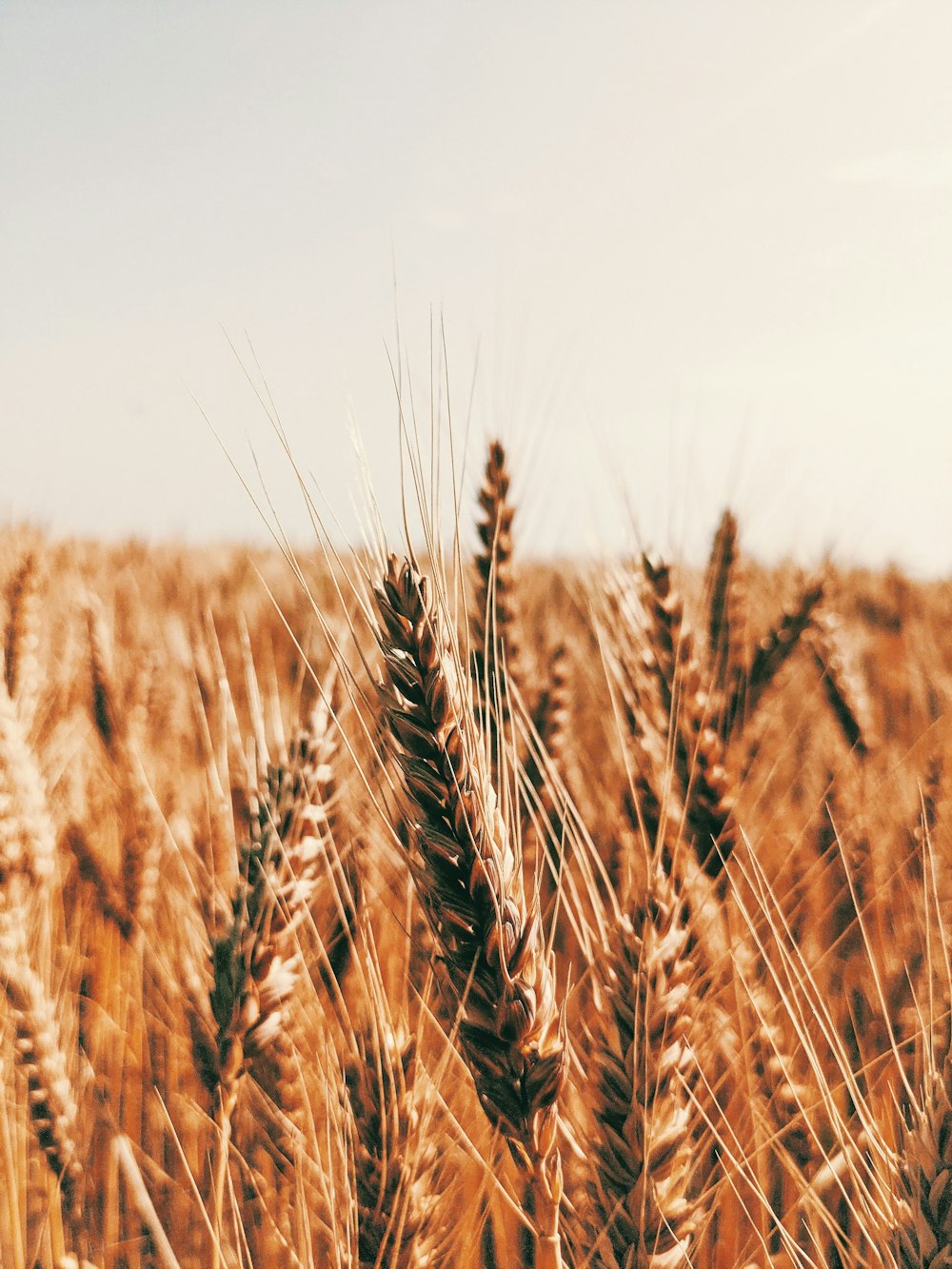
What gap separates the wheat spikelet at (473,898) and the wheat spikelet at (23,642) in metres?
1.27

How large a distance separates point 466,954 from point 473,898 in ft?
0.22

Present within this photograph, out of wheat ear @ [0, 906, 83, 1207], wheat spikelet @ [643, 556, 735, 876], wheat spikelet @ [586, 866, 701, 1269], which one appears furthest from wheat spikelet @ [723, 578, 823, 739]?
wheat ear @ [0, 906, 83, 1207]

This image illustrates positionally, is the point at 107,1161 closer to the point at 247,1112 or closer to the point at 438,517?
the point at 247,1112

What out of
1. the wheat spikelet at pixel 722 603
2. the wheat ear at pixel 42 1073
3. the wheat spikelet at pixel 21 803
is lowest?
the wheat ear at pixel 42 1073

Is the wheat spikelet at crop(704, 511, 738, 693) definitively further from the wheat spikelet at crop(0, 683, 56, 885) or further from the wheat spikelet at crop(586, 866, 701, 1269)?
the wheat spikelet at crop(0, 683, 56, 885)

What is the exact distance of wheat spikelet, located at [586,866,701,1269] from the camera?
0.90 metres

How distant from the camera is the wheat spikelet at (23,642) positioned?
1.79 metres

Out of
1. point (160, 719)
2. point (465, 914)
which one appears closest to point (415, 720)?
point (465, 914)

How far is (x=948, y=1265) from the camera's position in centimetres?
76

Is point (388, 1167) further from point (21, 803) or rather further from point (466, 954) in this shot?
point (21, 803)

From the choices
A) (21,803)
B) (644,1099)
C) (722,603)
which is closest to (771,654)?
(722,603)

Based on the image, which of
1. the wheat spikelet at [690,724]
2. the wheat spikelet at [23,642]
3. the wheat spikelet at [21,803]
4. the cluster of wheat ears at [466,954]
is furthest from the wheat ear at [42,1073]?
the wheat spikelet at [690,724]

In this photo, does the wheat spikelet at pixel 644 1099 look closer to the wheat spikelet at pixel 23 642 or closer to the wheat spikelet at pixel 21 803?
the wheat spikelet at pixel 21 803

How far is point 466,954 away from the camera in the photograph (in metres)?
0.87
